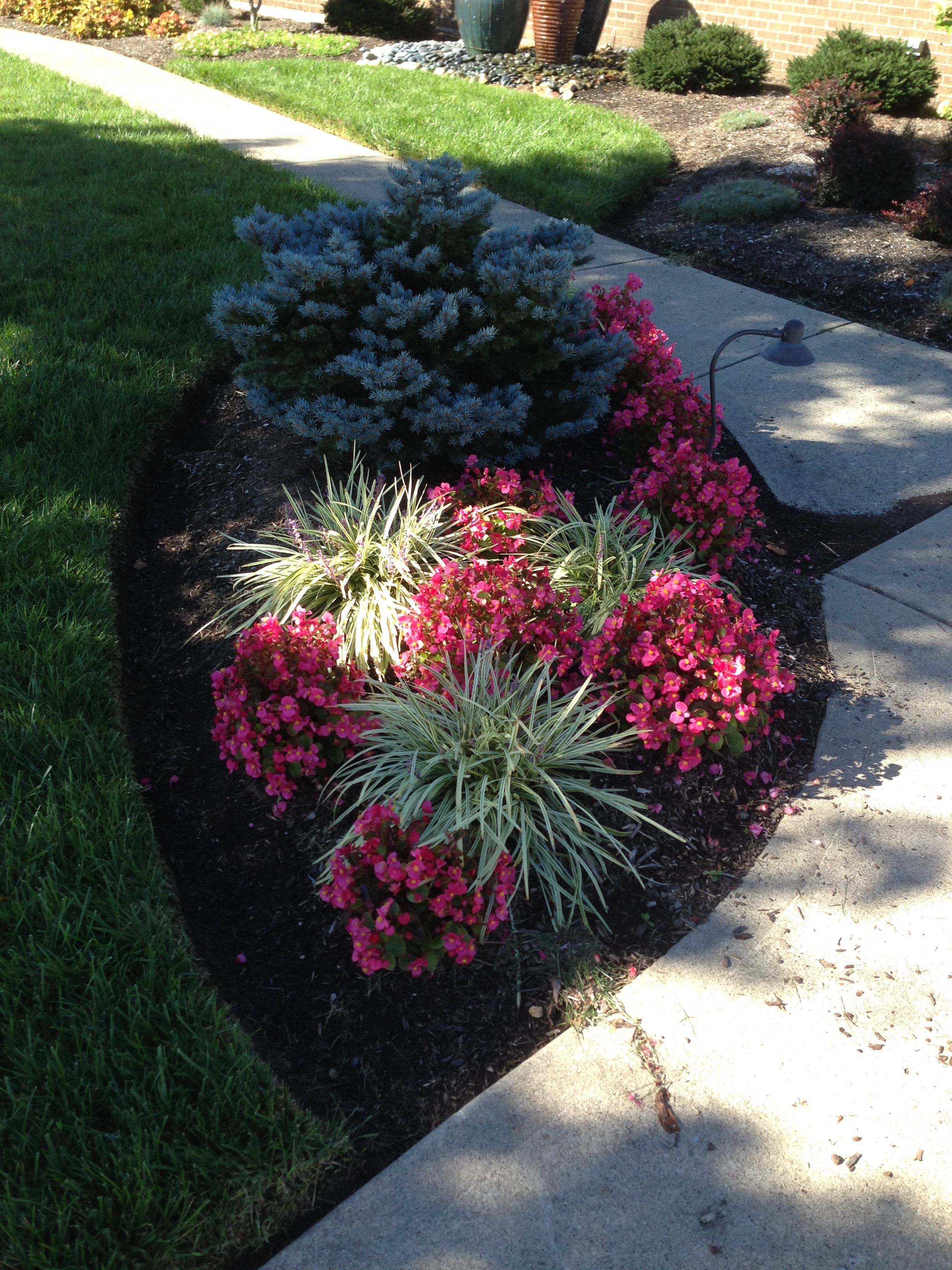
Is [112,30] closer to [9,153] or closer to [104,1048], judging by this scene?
[9,153]

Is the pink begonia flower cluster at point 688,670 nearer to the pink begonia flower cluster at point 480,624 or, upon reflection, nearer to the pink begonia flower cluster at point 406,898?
the pink begonia flower cluster at point 480,624

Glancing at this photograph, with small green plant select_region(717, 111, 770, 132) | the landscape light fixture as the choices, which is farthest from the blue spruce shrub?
small green plant select_region(717, 111, 770, 132)

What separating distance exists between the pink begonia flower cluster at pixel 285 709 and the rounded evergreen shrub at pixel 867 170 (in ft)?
19.0

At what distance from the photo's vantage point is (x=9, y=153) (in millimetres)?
7445

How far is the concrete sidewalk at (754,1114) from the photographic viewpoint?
1893 mm

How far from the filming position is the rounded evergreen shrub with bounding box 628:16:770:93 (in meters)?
9.77

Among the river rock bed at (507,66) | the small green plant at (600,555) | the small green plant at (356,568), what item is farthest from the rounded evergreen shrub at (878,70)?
the small green plant at (356,568)

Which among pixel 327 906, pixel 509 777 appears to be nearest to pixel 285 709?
pixel 327 906

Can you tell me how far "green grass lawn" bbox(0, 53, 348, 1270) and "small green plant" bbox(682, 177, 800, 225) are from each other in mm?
3740

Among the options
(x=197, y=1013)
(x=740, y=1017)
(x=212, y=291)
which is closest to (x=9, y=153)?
(x=212, y=291)

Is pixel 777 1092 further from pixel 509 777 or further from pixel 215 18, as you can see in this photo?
pixel 215 18

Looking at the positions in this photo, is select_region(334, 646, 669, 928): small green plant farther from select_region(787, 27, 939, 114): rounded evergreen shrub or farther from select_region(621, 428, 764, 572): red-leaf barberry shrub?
select_region(787, 27, 939, 114): rounded evergreen shrub

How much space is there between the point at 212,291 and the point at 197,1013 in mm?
4245

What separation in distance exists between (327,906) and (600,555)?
1.43 metres
